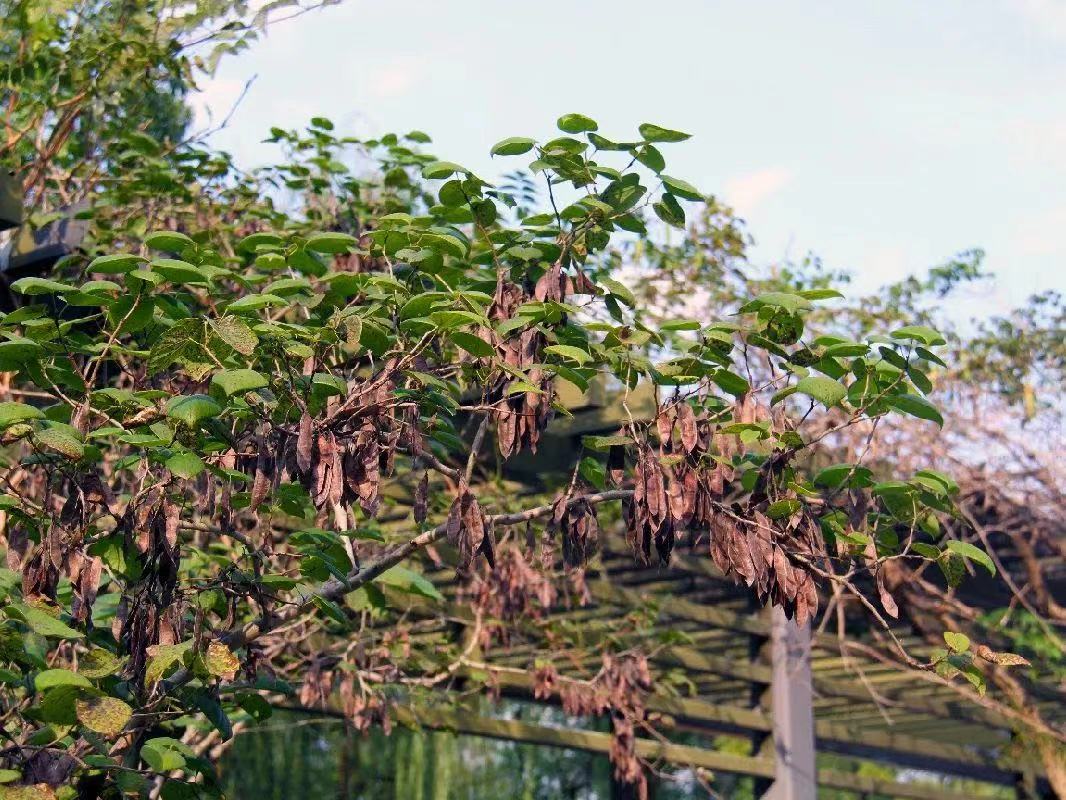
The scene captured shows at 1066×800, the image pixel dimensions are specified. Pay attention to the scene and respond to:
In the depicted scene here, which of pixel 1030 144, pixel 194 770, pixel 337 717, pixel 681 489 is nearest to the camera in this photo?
pixel 681 489

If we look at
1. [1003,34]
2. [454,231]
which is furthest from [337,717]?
[1003,34]

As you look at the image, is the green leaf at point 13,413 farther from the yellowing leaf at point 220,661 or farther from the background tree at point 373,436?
the yellowing leaf at point 220,661

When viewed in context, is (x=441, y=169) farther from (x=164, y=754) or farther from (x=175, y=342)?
(x=164, y=754)

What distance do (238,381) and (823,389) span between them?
1330 millimetres

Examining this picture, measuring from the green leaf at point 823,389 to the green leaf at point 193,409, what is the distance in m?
1.34

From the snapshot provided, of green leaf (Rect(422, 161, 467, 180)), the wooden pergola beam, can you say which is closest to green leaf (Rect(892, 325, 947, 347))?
green leaf (Rect(422, 161, 467, 180))

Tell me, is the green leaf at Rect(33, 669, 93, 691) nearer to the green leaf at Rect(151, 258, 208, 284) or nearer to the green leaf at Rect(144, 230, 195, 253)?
the green leaf at Rect(151, 258, 208, 284)

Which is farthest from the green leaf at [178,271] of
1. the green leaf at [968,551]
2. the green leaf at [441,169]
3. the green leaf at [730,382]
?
the green leaf at [968,551]

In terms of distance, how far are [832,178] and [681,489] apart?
3.08 m

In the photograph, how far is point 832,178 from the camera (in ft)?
19.6

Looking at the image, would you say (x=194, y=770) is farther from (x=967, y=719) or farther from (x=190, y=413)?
(x=967, y=719)

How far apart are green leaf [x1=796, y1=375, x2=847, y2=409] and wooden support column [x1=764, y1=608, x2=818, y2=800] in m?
4.98

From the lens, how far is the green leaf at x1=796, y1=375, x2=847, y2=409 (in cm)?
321

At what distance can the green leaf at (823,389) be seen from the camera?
321cm
